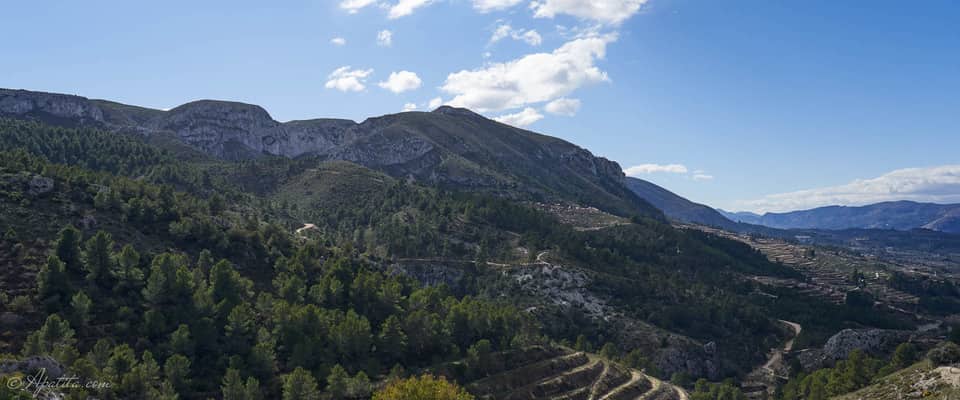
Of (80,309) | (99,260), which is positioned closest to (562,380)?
(80,309)

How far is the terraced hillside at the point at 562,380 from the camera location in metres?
101

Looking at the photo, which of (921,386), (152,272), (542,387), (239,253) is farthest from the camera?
(239,253)

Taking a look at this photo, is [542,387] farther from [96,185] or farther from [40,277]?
[96,185]

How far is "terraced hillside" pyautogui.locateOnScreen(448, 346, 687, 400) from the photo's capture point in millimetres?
101250

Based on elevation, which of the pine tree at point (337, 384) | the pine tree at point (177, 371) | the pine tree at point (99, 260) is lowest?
the pine tree at point (337, 384)

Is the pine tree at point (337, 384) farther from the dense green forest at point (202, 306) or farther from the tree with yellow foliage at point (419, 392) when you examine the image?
the tree with yellow foliage at point (419, 392)

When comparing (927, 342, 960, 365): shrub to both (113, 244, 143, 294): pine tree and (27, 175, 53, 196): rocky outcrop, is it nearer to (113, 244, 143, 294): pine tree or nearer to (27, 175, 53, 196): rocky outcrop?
(113, 244, 143, 294): pine tree

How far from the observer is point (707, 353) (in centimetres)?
→ 16000

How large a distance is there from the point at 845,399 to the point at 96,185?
15116cm

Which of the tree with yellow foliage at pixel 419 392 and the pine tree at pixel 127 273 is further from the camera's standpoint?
the pine tree at pixel 127 273

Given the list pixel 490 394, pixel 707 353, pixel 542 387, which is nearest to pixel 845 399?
pixel 542 387

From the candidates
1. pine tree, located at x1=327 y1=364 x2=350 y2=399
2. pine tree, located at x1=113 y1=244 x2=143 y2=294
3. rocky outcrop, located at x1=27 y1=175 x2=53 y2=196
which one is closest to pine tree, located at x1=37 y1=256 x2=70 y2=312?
pine tree, located at x1=113 y1=244 x2=143 y2=294

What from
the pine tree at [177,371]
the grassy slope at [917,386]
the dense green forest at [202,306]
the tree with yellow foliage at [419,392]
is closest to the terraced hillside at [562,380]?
the dense green forest at [202,306]

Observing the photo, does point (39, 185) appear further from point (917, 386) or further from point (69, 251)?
point (917, 386)
